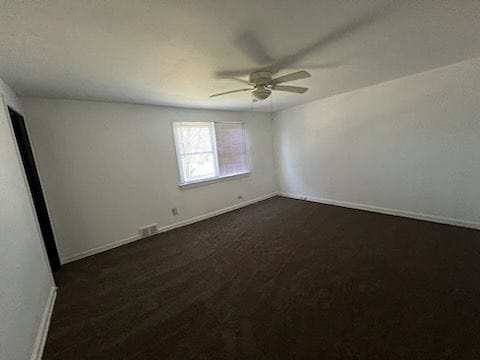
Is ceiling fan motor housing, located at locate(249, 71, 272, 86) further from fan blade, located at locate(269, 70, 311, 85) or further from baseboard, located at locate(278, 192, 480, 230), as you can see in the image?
baseboard, located at locate(278, 192, 480, 230)

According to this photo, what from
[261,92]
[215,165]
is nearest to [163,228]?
[215,165]

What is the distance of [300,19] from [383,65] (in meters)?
1.63

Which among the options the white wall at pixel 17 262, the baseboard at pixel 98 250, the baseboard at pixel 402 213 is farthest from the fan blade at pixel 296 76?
the baseboard at pixel 98 250

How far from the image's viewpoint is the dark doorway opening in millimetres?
2254

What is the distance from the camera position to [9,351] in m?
1.11

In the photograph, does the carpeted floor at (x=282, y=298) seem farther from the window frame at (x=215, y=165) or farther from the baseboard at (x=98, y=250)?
the window frame at (x=215, y=165)

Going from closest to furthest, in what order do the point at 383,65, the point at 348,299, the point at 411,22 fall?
the point at 411,22, the point at 348,299, the point at 383,65

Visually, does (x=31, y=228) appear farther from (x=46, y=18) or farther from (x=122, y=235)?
(x=46, y=18)

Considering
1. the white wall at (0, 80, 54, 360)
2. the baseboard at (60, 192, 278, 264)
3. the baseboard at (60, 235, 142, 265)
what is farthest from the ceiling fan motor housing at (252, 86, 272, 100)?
the baseboard at (60, 235, 142, 265)

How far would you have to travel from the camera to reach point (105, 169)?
2.97 m

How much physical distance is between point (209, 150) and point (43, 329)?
324 centimetres

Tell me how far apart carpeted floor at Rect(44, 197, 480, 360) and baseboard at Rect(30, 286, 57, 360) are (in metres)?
0.05

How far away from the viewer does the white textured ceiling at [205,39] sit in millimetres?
1184

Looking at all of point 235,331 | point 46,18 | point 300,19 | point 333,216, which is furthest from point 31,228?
point 333,216
